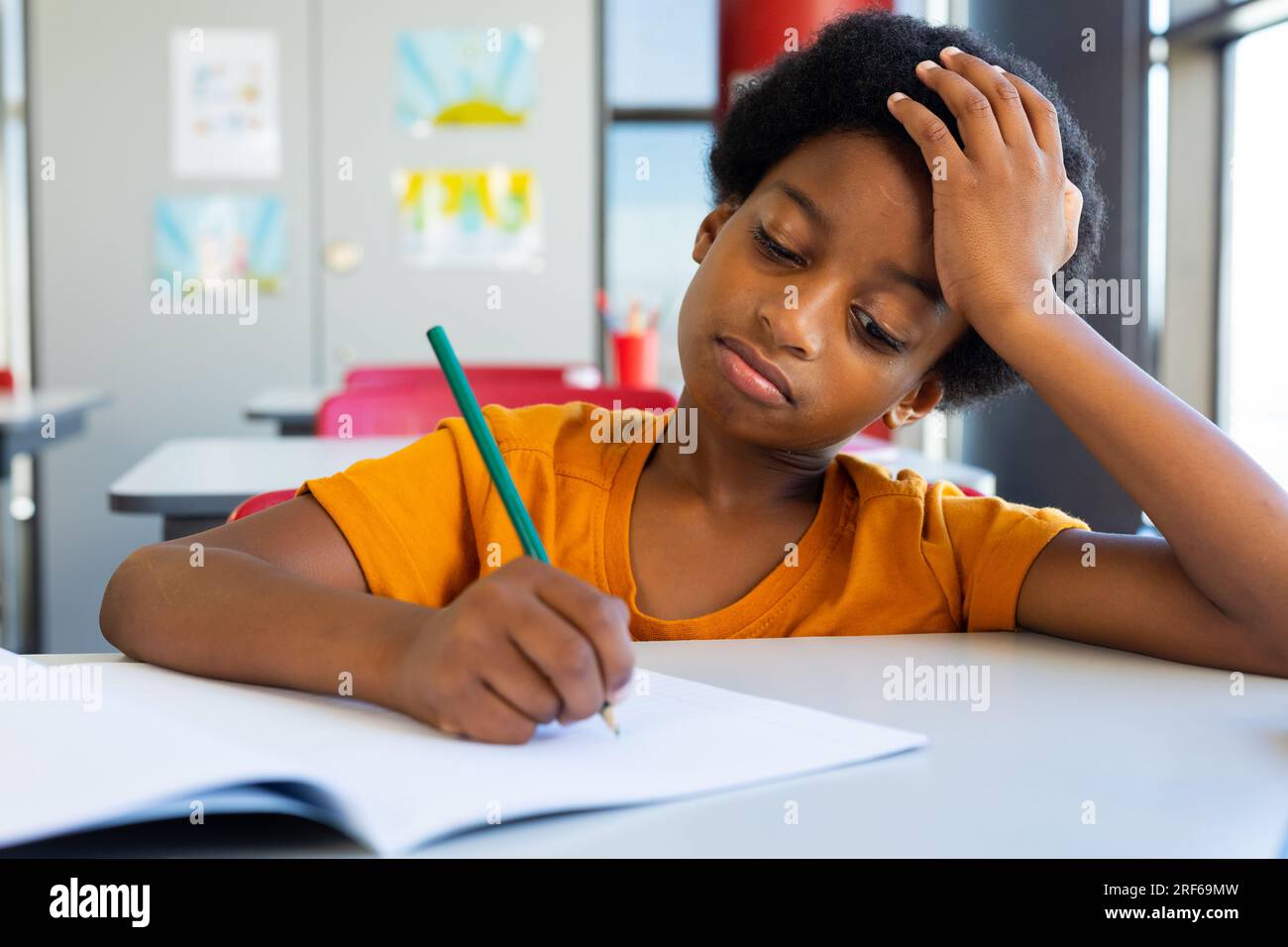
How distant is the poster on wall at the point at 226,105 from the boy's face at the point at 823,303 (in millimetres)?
3586

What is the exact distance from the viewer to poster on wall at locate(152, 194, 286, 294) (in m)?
4.24

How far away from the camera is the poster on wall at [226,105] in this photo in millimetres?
4223

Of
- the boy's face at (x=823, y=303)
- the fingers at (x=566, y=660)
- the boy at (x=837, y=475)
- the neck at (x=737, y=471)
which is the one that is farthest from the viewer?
the neck at (x=737, y=471)

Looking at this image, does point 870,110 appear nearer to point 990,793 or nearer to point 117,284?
point 990,793

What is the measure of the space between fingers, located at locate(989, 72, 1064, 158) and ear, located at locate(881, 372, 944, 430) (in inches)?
9.1

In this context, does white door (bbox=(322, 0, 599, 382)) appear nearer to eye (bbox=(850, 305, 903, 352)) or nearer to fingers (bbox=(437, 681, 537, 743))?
eye (bbox=(850, 305, 903, 352))

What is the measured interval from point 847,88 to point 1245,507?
1.44 ft

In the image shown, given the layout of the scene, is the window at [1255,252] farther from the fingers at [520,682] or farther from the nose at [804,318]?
the fingers at [520,682]

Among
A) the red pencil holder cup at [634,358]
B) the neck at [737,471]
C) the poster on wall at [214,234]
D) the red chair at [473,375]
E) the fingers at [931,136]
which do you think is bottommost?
the neck at [737,471]

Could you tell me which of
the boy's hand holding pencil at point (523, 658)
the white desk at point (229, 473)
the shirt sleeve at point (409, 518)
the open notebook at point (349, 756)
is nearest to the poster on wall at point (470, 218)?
the white desk at point (229, 473)

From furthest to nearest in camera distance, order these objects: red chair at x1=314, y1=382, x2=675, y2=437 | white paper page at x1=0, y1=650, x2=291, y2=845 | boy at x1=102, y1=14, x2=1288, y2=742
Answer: red chair at x1=314, y1=382, x2=675, y2=437 → boy at x1=102, y1=14, x2=1288, y2=742 → white paper page at x1=0, y1=650, x2=291, y2=845

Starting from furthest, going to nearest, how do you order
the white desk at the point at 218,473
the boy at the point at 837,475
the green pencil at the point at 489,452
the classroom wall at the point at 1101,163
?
the classroom wall at the point at 1101,163 < the white desk at the point at 218,473 < the boy at the point at 837,475 < the green pencil at the point at 489,452

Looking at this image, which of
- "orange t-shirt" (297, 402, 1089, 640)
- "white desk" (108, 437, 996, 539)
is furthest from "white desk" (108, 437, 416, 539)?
"orange t-shirt" (297, 402, 1089, 640)
